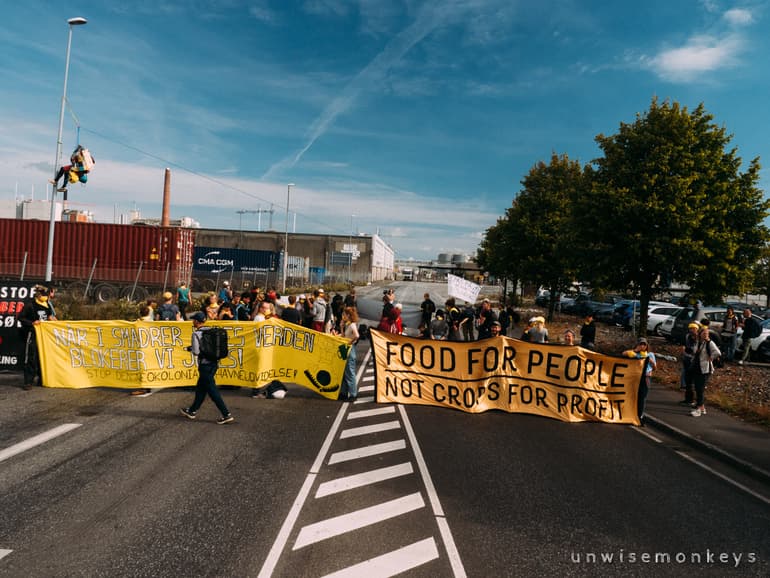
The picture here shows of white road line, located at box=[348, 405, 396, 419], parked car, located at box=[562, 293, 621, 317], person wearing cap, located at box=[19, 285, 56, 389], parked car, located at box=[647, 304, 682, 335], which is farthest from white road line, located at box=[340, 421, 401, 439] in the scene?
parked car, located at box=[562, 293, 621, 317]

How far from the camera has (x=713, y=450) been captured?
28.1 ft

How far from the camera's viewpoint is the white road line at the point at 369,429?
848 centimetres

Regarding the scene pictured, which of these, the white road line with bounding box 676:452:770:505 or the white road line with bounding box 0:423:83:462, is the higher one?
the white road line with bounding box 676:452:770:505

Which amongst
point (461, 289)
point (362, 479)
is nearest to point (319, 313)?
point (461, 289)

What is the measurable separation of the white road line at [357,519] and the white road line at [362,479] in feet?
1.94

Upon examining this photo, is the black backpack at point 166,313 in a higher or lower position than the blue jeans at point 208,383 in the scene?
higher

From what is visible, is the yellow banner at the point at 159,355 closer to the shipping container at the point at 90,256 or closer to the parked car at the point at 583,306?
the shipping container at the point at 90,256

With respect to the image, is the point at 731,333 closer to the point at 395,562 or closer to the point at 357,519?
the point at 357,519

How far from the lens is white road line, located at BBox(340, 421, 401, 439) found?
334 inches

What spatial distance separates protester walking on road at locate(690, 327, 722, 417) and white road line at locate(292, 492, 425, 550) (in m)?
7.97

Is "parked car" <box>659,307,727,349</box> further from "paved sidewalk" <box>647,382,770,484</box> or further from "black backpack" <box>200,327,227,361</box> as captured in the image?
"black backpack" <box>200,327,227,361</box>

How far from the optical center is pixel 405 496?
6.07m

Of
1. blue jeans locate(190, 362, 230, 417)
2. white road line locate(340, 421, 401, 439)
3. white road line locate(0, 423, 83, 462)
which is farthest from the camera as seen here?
blue jeans locate(190, 362, 230, 417)

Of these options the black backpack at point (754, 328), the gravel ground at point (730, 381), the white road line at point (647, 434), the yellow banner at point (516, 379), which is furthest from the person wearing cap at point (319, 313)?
the black backpack at point (754, 328)
